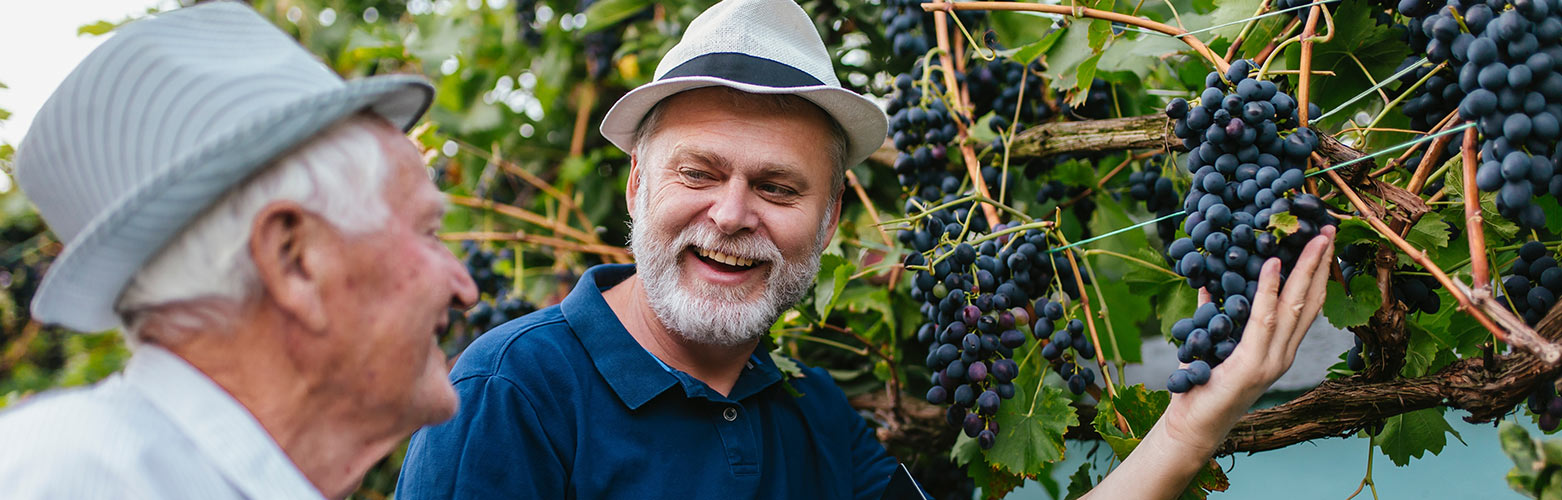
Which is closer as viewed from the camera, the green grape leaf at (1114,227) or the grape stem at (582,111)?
the green grape leaf at (1114,227)

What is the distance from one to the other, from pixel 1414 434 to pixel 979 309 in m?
0.81

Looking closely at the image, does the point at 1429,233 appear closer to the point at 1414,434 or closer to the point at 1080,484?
the point at 1414,434

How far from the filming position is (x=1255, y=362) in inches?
53.1

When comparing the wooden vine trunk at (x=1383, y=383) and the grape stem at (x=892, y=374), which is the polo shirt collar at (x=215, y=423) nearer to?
the wooden vine trunk at (x=1383, y=383)

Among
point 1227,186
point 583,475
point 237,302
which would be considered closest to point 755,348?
point 583,475

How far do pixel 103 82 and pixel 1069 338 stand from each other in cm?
160

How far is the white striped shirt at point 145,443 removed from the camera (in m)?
0.92

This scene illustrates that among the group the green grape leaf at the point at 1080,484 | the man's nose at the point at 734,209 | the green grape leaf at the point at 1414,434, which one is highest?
the man's nose at the point at 734,209

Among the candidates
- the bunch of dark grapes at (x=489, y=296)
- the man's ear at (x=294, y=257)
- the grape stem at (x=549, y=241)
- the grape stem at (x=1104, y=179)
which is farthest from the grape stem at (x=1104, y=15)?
the bunch of dark grapes at (x=489, y=296)

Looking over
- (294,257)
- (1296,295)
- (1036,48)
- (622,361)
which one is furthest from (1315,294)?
(294,257)

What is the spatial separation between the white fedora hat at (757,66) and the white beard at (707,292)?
0.26 m

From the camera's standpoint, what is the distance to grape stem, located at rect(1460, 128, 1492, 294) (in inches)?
47.4

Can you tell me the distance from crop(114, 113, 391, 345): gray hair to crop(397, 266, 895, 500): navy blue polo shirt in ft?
2.16

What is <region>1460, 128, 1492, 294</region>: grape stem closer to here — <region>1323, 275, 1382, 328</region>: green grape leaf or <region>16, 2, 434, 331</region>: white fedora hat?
<region>1323, 275, 1382, 328</region>: green grape leaf
